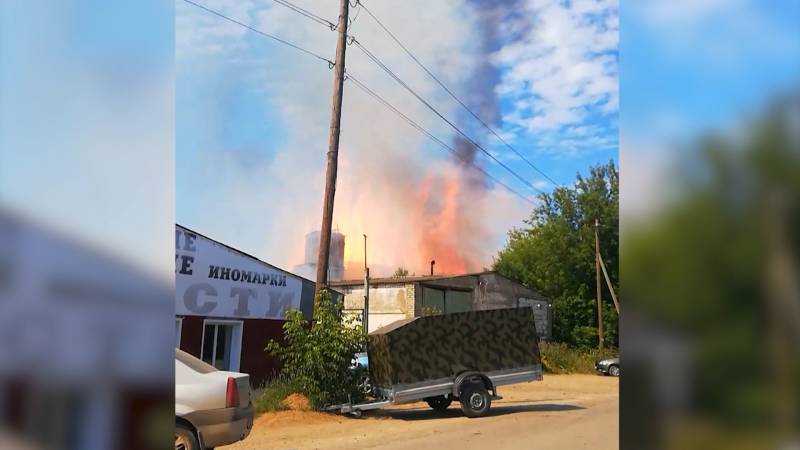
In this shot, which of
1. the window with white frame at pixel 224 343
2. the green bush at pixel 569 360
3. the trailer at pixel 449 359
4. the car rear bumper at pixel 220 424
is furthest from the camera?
the green bush at pixel 569 360

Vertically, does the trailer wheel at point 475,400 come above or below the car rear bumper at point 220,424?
below

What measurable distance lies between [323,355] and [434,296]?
9081mm

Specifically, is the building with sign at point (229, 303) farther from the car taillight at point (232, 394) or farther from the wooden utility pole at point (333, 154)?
the car taillight at point (232, 394)

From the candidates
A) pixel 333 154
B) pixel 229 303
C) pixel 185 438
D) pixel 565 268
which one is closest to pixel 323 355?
pixel 229 303

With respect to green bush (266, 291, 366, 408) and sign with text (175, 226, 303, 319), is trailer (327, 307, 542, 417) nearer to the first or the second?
green bush (266, 291, 366, 408)

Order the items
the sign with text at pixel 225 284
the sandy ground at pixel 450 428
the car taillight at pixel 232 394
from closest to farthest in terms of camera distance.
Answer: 1. the car taillight at pixel 232 394
2. the sandy ground at pixel 450 428
3. the sign with text at pixel 225 284

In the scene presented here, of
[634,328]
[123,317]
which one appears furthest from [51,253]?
[634,328]

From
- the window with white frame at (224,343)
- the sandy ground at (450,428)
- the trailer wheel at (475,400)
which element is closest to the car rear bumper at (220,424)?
the sandy ground at (450,428)

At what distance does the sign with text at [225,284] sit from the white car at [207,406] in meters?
4.21

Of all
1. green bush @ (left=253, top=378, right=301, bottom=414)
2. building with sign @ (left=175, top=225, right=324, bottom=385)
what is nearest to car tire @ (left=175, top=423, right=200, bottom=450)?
green bush @ (left=253, top=378, right=301, bottom=414)

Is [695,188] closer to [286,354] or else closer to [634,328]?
[634,328]

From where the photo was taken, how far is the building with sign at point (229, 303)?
913 cm

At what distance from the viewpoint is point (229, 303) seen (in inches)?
389

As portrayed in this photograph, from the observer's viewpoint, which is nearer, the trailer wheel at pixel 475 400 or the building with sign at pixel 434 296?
the trailer wheel at pixel 475 400
